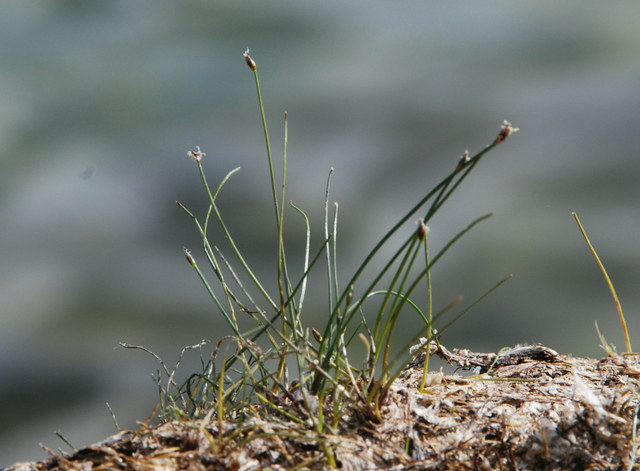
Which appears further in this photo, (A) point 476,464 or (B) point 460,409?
(B) point 460,409

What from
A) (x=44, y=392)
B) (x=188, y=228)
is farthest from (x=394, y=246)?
(x=44, y=392)

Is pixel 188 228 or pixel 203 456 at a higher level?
pixel 203 456

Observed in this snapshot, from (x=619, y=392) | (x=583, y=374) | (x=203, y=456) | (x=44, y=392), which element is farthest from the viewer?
(x=44, y=392)

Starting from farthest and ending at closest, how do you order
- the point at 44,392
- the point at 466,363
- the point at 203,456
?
the point at 44,392 → the point at 466,363 → the point at 203,456

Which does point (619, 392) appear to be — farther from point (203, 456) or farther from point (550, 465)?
point (203, 456)

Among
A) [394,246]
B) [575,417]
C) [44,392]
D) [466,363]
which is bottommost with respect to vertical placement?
[44,392]

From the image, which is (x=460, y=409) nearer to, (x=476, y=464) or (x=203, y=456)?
(x=476, y=464)
